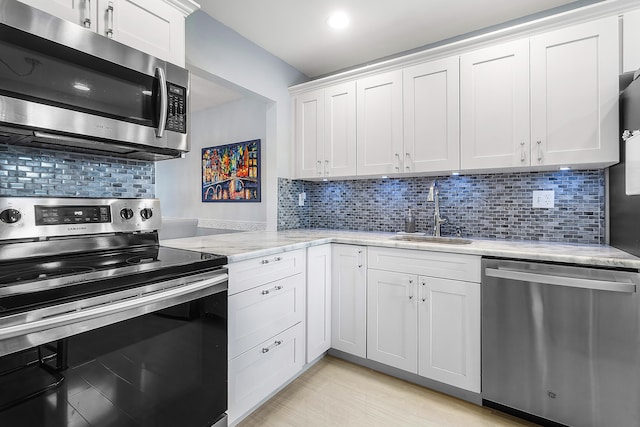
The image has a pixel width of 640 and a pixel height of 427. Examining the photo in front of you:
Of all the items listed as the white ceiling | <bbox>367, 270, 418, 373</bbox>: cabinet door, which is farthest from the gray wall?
<bbox>367, 270, 418, 373</bbox>: cabinet door

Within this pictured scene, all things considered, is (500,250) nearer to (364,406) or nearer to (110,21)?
(364,406)

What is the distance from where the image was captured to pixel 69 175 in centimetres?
151

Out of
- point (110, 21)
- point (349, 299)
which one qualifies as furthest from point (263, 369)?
point (110, 21)

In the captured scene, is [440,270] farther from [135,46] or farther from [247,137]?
[247,137]

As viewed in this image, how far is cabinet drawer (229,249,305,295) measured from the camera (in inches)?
62.8

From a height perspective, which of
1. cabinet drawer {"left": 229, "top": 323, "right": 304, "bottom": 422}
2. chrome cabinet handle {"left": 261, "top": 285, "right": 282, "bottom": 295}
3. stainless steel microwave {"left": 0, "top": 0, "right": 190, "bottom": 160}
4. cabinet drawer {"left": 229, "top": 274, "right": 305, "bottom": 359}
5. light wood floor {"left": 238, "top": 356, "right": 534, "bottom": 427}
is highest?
stainless steel microwave {"left": 0, "top": 0, "right": 190, "bottom": 160}

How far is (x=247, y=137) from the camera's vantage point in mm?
3924

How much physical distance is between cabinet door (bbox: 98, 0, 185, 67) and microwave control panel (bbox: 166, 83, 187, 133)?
19 centimetres

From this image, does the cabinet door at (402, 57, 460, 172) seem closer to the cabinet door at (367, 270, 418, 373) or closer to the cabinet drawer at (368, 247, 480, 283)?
the cabinet drawer at (368, 247, 480, 283)

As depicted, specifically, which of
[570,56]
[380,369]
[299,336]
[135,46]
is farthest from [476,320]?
[135,46]

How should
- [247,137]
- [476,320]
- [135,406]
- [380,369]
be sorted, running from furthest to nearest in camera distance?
[247,137] < [380,369] < [476,320] < [135,406]

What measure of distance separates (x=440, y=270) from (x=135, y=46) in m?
1.99

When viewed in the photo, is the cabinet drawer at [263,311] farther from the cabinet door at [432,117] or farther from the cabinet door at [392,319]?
the cabinet door at [432,117]

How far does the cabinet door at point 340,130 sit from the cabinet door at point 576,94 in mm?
1254
